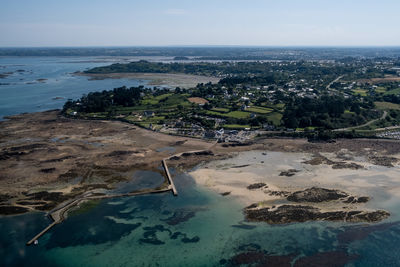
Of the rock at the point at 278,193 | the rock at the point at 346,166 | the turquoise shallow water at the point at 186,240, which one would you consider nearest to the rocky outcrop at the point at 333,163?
the rock at the point at 346,166

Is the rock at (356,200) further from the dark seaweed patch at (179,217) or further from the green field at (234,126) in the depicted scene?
the green field at (234,126)

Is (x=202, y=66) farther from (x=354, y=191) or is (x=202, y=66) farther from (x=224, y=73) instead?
(x=354, y=191)

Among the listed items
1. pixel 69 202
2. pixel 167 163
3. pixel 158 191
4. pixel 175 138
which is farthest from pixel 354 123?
pixel 69 202

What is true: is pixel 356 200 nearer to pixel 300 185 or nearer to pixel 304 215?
pixel 300 185

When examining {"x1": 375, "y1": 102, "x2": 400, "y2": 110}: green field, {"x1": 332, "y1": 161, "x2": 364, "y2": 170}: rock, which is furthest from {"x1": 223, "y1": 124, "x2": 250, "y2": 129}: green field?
{"x1": 375, "y1": 102, "x2": 400, "y2": 110}: green field

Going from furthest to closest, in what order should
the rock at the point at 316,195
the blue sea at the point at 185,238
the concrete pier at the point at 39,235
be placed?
the rock at the point at 316,195 → the concrete pier at the point at 39,235 → the blue sea at the point at 185,238

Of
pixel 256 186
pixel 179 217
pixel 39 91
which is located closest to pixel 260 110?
pixel 256 186

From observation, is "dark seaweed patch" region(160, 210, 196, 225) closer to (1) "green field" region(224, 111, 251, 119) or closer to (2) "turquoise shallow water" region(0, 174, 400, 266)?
(2) "turquoise shallow water" region(0, 174, 400, 266)

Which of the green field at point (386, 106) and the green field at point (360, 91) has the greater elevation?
the green field at point (360, 91)
